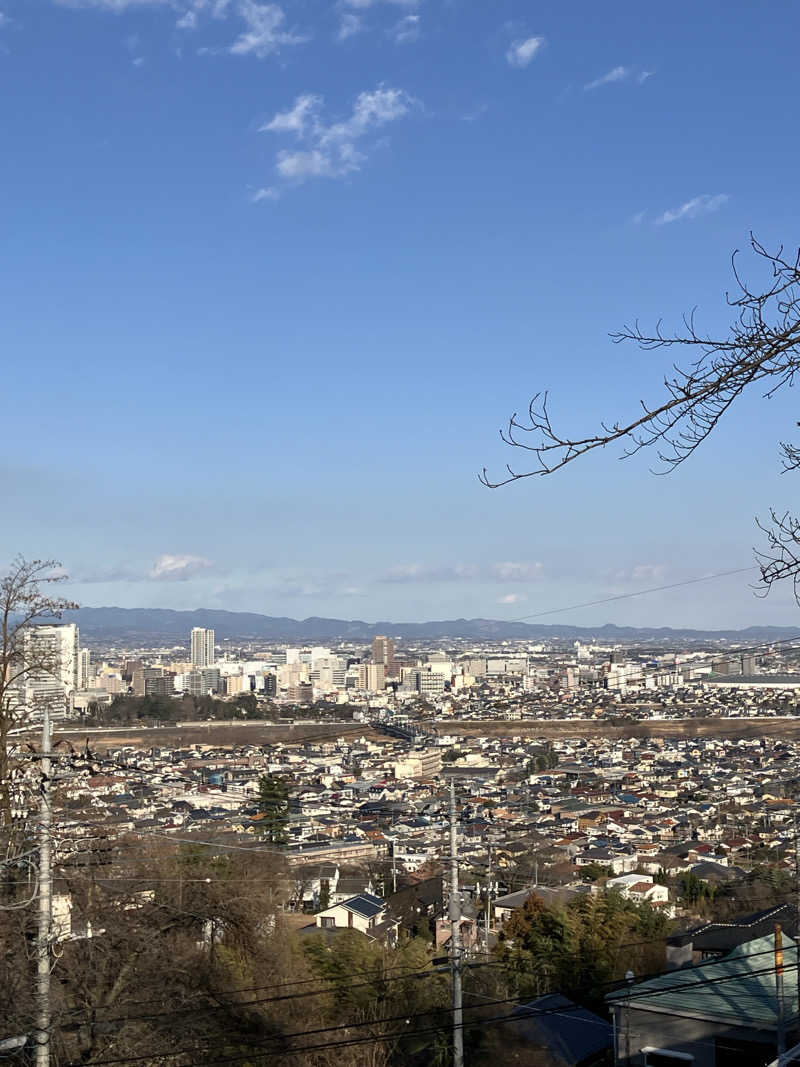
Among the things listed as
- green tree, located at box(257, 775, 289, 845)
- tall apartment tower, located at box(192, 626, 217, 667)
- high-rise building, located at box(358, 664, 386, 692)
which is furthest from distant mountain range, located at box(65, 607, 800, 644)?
green tree, located at box(257, 775, 289, 845)

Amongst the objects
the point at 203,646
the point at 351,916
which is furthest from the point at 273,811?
the point at 203,646

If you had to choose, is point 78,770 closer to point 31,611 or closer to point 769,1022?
point 31,611

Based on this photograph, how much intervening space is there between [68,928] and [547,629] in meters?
99.4

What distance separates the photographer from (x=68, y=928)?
23.4ft

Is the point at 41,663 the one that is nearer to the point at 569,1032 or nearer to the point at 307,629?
the point at 569,1032

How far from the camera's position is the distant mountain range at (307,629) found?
307 feet

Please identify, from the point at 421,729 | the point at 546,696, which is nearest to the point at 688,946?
the point at 421,729

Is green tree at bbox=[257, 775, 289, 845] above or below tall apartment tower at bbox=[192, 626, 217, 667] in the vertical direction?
below

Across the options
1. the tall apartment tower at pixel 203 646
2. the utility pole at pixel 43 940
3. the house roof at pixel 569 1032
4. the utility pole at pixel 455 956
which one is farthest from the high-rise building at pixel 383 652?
the utility pole at pixel 43 940

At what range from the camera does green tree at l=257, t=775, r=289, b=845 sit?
14.9 meters

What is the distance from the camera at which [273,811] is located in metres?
16.5

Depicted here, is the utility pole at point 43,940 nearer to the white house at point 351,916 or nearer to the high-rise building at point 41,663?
the high-rise building at point 41,663

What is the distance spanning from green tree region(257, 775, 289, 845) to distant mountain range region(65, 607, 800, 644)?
185ft

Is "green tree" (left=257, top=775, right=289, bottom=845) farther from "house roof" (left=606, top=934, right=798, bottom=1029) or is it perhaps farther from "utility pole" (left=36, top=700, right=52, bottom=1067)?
"utility pole" (left=36, top=700, right=52, bottom=1067)
